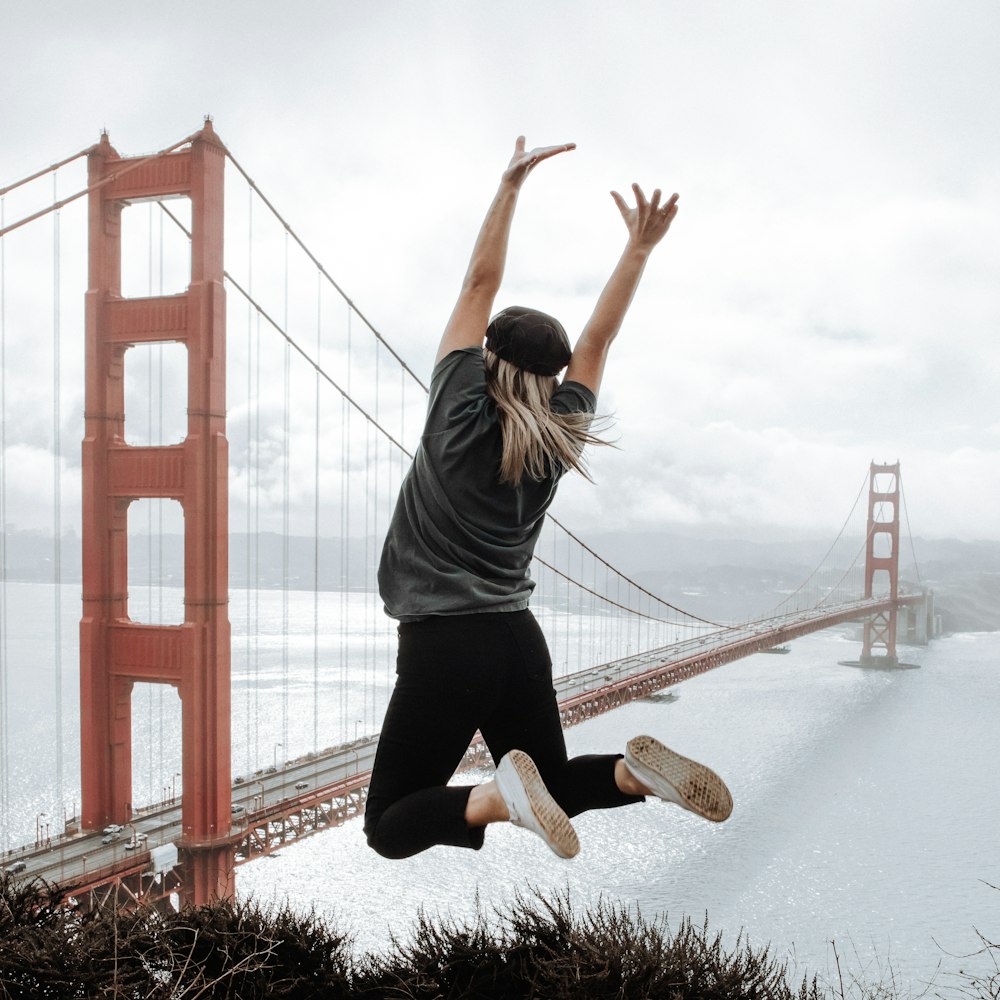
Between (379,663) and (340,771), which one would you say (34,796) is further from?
(379,663)

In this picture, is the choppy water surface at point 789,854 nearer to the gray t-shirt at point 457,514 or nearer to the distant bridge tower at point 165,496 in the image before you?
the distant bridge tower at point 165,496

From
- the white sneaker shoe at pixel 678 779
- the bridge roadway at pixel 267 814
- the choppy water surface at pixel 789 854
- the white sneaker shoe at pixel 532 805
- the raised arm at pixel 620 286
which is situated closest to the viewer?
the white sneaker shoe at pixel 532 805

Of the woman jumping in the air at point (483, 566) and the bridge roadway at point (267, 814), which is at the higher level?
the woman jumping in the air at point (483, 566)

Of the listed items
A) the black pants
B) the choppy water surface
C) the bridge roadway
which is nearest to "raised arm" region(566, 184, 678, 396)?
the black pants

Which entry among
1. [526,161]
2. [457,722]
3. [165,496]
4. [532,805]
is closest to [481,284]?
[526,161]

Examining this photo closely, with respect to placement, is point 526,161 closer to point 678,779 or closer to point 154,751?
point 678,779

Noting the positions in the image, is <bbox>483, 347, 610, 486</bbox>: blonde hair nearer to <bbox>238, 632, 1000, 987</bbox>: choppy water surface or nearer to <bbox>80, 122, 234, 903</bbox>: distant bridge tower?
<bbox>238, 632, 1000, 987</bbox>: choppy water surface

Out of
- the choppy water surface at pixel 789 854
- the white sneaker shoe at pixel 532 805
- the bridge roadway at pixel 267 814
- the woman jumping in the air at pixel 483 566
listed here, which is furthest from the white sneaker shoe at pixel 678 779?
the choppy water surface at pixel 789 854
